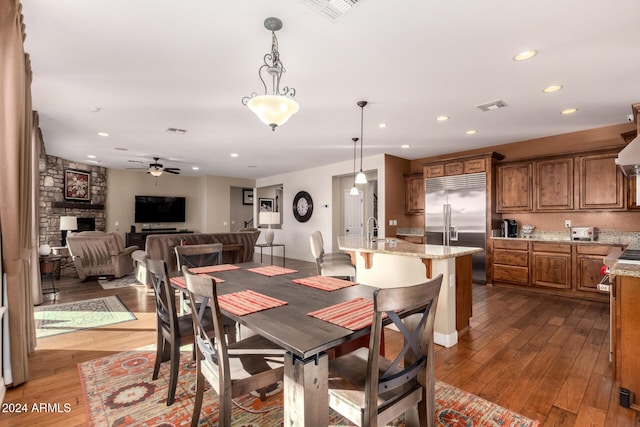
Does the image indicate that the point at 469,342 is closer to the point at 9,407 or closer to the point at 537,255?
the point at 537,255

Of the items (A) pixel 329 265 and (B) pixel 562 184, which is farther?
(B) pixel 562 184

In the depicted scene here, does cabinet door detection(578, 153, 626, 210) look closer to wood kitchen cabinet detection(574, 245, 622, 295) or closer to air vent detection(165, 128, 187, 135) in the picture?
wood kitchen cabinet detection(574, 245, 622, 295)

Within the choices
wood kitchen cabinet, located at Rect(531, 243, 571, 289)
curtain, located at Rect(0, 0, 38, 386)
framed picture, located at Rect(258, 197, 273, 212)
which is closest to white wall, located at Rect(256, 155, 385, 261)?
framed picture, located at Rect(258, 197, 273, 212)

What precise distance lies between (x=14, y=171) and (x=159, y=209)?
779cm

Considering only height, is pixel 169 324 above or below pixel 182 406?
above

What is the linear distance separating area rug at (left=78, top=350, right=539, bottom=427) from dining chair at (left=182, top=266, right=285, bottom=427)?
1.03 ft

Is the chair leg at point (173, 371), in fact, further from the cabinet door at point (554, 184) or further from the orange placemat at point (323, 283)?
the cabinet door at point (554, 184)

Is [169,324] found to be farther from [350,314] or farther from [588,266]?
[588,266]

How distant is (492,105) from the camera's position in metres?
3.70

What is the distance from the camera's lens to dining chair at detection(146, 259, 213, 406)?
6.23ft

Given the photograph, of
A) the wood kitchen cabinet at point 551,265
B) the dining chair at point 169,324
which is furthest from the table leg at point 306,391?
the wood kitchen cabinet at point 551,265

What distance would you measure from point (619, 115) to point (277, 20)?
4789 millimetres

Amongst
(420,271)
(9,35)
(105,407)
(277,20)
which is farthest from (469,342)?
(9,35)

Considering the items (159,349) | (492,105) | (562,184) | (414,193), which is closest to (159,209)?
(414,193)
